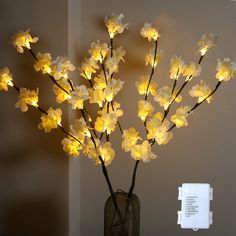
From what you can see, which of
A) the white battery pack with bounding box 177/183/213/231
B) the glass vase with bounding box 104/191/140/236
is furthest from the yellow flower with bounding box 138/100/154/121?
the white battery pack with bounding box 177/183/213/231

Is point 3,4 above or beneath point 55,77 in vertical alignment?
above

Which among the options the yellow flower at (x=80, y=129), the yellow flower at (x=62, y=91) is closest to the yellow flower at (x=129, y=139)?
the yellow flower at (x=80, y=129)

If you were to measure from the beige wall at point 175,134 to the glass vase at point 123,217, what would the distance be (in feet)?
0.82

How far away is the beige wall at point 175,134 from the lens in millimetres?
1482

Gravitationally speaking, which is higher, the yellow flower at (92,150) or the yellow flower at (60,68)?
the yellow flower at (60,68)

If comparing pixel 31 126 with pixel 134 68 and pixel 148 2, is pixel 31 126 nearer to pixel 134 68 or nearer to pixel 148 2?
pixel 134 68

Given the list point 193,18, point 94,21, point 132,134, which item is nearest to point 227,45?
point 193,18

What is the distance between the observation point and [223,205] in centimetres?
160

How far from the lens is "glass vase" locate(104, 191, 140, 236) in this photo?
48.7 inches

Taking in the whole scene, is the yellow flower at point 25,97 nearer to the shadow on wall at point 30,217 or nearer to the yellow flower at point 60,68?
the yellow flower at point 60,68

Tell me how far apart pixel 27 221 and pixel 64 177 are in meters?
0.28

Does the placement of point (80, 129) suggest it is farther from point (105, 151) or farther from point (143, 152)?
point (143, 152)

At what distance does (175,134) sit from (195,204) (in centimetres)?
34

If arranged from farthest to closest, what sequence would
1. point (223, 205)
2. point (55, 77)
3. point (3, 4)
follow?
point (223, 205) < point (3, 4) < point (55, 77)
